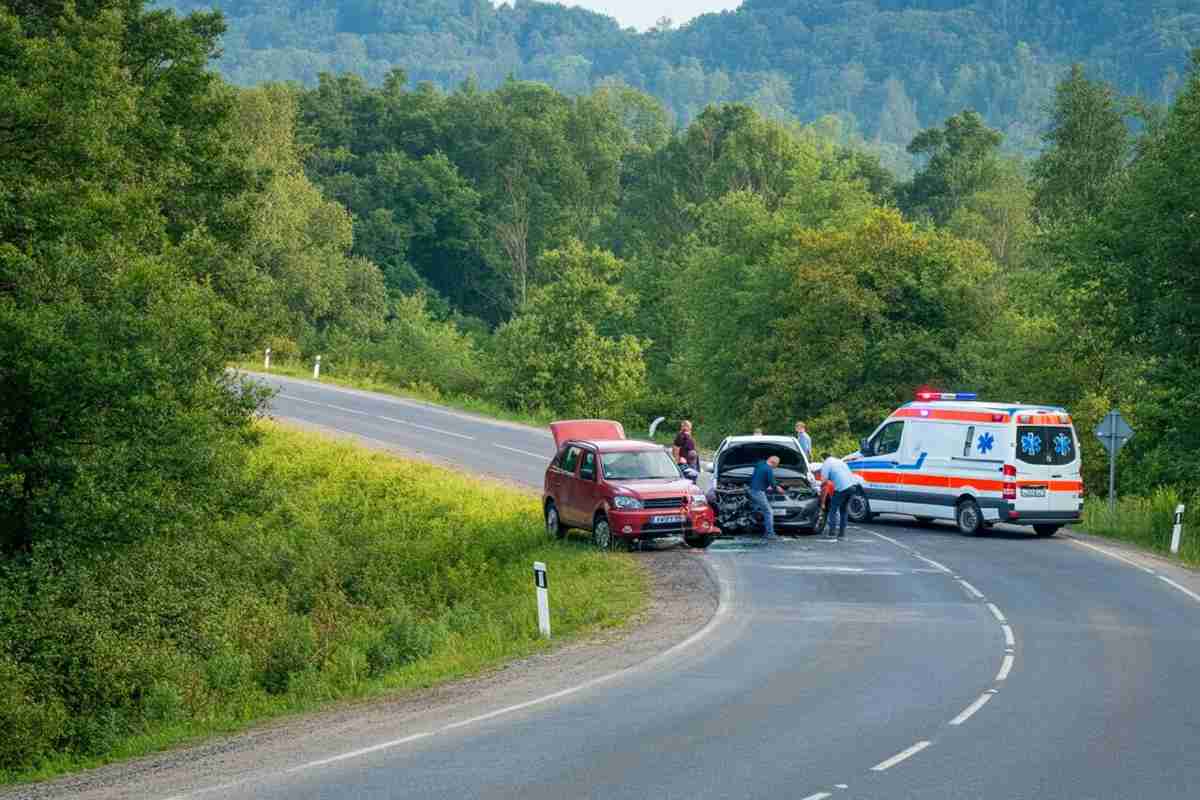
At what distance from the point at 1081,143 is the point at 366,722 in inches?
2661

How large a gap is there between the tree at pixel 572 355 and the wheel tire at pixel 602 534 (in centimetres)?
2987

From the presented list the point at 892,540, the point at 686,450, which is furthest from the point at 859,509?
the point at 686,450

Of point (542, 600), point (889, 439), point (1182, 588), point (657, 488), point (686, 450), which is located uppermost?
point (889, 439)

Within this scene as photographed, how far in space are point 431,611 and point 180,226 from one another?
1232cm

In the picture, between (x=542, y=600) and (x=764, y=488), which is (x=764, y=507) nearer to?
(x=764, y=488)

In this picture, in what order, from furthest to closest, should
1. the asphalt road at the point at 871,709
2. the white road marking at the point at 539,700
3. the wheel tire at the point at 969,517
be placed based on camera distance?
the wheel tire at the point at 969,517 → the white road marking at the point at 539,700 → the asphalt road at the point at 871,709

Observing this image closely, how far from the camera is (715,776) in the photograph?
11719mm

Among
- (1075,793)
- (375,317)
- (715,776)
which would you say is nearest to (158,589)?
(715,776)

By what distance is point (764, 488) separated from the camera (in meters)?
28.4

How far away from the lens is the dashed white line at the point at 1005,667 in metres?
16.2

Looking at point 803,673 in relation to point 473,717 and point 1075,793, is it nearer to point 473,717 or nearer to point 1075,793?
point 473,717

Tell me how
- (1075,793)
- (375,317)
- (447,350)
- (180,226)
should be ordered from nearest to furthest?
(1075,793)
(180,226)
(447,350)
(375,317)

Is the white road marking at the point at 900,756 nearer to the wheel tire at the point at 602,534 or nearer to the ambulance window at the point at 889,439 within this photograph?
the wheel tire at the point at 602,534

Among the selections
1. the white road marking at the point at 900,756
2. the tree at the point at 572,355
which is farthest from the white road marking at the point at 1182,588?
the tree at the point at 572,355
